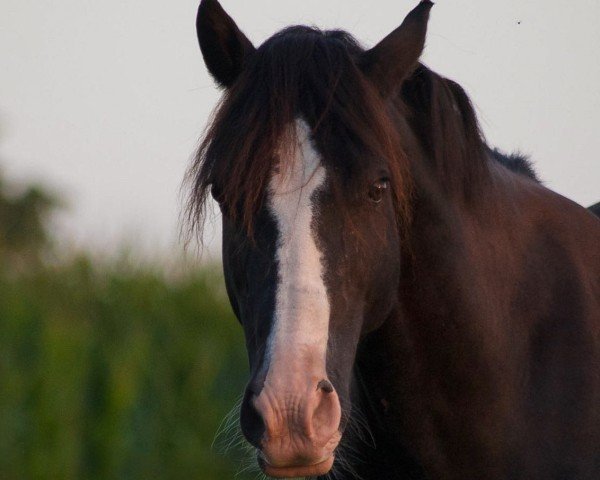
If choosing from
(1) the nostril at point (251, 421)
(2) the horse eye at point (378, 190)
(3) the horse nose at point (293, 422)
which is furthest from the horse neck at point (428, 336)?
(1) the nostril at point (251, 421)

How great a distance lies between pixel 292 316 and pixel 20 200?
71.8 ft

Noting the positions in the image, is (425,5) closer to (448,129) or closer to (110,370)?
(448,129)

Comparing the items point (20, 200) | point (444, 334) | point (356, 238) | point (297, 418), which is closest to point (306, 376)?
point (297, 418)

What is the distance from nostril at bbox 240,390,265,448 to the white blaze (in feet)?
0.33

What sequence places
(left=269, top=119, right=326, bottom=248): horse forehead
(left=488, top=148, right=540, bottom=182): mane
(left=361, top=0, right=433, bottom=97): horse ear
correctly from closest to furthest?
(left=269, top=119, right=326, bottom=248): horse forehead → (left=361, top=0, right=433, bottom=97): horse ear → (left=488, top=148, right=540, bottom=182): mane

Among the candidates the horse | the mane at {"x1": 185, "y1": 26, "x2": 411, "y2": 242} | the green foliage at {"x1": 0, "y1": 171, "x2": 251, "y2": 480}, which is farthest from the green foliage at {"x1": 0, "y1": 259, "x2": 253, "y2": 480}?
the mane at {"x1": 185, "y1": 26, "x2": 411, "y2": 242}

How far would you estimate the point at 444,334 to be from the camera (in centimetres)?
325

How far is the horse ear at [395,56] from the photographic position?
10.5ft

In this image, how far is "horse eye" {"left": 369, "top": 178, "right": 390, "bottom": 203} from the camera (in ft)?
9.77

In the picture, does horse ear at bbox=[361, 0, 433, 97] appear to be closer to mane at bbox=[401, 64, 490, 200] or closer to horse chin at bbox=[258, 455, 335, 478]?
A: mane at bbox=[401, 64, 490, 200]

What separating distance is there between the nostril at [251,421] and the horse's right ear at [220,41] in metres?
1.26

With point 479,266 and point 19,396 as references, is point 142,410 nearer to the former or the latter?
point 19,396

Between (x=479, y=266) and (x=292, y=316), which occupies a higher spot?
(x=479, y=266)

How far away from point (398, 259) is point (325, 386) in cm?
68
